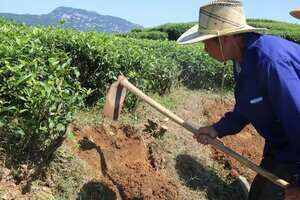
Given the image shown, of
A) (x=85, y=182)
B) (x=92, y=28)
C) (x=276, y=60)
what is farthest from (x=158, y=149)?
(x=276, y=60)

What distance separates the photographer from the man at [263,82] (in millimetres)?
3203

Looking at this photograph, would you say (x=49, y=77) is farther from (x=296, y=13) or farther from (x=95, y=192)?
(x=296, y=13)

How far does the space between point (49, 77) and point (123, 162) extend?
4.01ft

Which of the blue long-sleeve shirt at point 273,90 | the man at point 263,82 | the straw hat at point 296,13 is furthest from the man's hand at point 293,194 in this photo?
the straw hat at point 296,13

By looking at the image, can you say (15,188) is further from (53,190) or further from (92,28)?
(92,28)

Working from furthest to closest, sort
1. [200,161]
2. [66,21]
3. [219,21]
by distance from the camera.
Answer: [66,21] → [200,161] → [219,21]

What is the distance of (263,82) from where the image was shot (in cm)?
330

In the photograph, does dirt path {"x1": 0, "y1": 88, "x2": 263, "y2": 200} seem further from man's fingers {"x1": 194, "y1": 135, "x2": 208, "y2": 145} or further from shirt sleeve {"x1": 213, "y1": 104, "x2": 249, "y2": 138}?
shirt sleeve {"x1": 213, "y1": 104, "x2": 249, "y2": 138}

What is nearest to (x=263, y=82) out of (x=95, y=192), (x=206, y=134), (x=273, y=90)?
(x=273, y=90)

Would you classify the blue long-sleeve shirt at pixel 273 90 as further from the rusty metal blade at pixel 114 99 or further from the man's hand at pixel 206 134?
the rusty metal blade at pixel 114 99

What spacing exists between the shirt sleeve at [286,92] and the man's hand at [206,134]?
3.28 ft

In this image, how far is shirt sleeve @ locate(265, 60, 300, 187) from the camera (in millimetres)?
3152

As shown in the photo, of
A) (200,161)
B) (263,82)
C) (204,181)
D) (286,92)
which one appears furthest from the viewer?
(200,161)

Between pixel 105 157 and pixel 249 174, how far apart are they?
6.44ft
